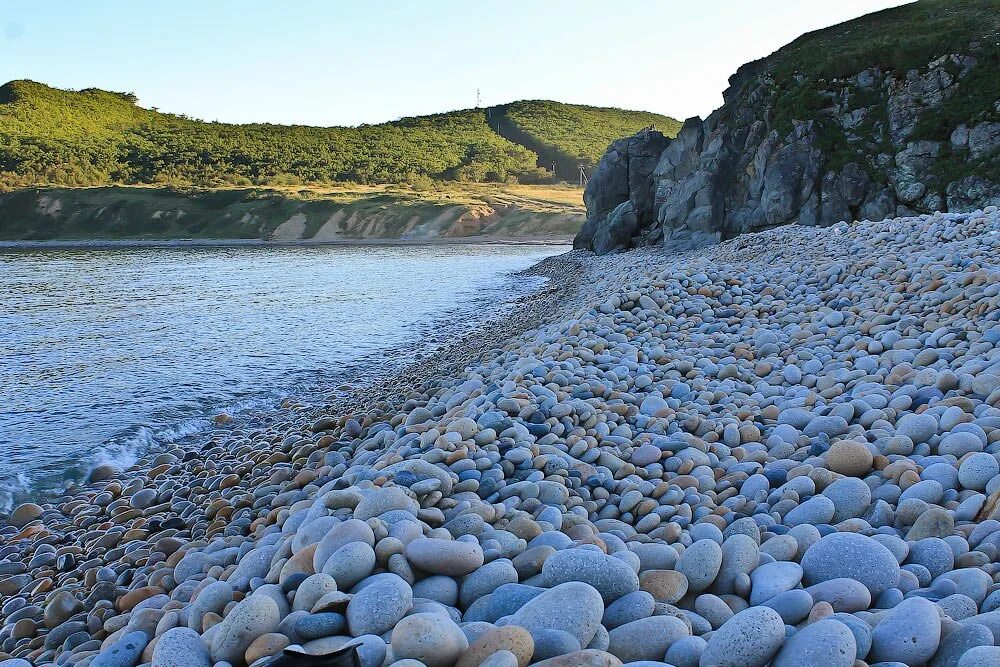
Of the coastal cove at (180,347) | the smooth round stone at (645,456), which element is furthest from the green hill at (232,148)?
the smooth round stone at (645,456)

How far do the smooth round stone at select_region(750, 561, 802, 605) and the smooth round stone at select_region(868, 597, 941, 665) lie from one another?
0.36 meters

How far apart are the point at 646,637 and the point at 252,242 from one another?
2359 inches

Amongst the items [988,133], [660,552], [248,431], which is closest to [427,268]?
[988,133]

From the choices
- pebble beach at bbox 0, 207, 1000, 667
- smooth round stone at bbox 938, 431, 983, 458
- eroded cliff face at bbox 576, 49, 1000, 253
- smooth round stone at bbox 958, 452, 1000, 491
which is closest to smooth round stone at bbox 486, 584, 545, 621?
pebble beach at bbox 0, 207, 1000, 667

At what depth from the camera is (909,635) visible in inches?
66.4

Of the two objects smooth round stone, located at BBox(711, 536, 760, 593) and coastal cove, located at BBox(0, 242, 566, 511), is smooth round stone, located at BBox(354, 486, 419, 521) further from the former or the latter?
coastal cove, located at BBox(0, 242, 566, 511)

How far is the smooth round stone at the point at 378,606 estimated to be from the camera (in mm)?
1870

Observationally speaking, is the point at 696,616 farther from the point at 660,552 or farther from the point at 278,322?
the point at 278,322

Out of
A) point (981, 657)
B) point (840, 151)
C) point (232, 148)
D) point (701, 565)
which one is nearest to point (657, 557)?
point (701, 565)

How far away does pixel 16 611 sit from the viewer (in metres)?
3.54

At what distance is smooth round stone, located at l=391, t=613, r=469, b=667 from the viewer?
5.54ft

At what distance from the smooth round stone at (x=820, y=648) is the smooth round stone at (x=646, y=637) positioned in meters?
0.26

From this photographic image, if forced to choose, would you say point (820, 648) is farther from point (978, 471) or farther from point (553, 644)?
point (978, 471)

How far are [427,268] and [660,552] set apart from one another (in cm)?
2877
